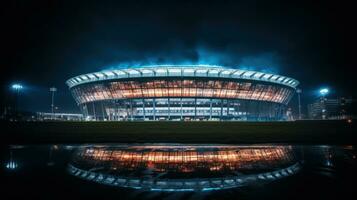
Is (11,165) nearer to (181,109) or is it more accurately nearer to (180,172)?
(180,172)

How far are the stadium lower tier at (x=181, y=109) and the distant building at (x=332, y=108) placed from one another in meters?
43.9

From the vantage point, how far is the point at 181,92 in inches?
2168

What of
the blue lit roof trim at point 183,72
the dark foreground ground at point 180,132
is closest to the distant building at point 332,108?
the blue lit roof trim at point 183,72

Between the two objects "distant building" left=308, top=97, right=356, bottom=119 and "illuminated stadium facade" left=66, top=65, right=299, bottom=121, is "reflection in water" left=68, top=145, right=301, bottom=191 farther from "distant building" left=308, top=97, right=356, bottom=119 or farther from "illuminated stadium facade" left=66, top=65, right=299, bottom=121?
"distant building" left=308, top=97, right=356, bottom=119

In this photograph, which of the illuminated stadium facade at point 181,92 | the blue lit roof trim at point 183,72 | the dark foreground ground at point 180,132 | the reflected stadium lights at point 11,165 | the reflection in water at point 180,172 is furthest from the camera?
the illuminated stadium facade at point 181,92

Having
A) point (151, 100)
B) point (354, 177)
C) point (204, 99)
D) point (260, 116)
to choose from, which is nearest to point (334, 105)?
point (260, 116)

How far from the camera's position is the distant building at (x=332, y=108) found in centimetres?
8719

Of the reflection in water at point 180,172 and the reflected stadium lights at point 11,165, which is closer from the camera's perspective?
the reflection in water at point 180,172

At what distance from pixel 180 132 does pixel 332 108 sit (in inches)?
5037

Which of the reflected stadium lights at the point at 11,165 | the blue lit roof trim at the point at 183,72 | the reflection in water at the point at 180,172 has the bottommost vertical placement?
the reflection in water at the point at 180,172

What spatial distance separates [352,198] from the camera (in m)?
5.10

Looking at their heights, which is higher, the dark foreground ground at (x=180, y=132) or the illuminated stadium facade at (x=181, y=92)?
the illuminated stadium facade at (x=181, y=92)

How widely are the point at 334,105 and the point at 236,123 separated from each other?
12306 centimetres

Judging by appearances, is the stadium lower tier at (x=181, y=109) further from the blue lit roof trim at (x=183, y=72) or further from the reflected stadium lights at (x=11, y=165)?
the reflected stadium lights at (x=11, y=165)
